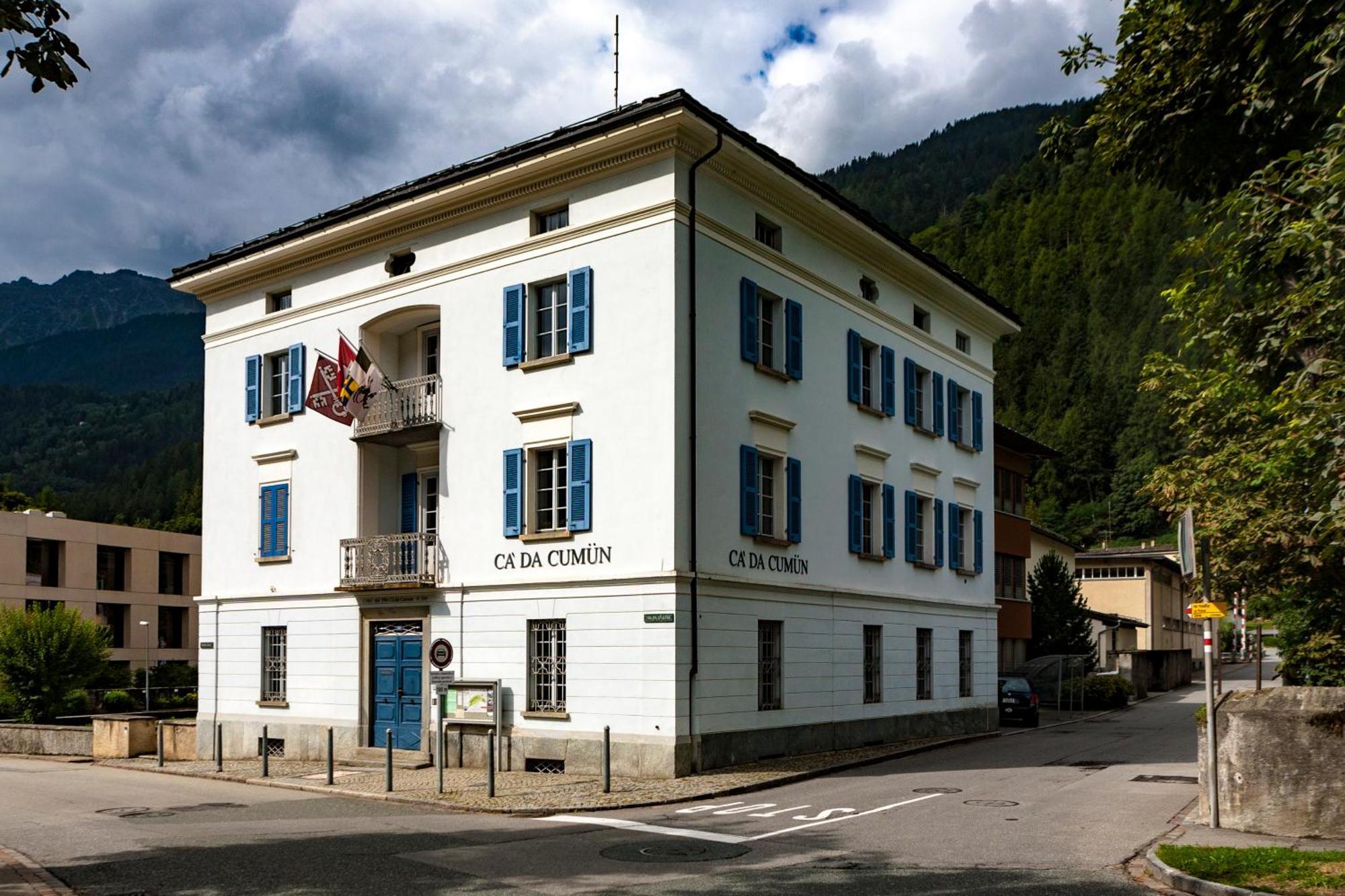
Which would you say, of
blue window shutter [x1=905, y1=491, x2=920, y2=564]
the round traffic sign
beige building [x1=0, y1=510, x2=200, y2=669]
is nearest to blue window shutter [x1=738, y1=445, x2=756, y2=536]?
the round traffic sign

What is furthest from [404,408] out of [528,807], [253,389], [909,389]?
[909,389]

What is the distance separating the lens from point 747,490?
23500mm

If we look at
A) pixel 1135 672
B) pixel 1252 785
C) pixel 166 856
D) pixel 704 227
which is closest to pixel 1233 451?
pixel 1252 785

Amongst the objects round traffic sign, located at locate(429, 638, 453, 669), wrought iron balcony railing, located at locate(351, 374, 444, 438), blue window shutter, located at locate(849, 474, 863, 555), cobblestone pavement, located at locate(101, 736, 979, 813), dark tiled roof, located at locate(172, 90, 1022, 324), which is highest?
dark tiled roof, located at locate(172, 90, 1022, 324)

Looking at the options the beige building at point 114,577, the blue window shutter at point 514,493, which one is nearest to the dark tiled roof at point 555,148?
the blue window shutter at point 514,493

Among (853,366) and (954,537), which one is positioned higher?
(853,366)

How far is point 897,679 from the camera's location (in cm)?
2914

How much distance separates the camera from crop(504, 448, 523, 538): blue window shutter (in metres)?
23.5

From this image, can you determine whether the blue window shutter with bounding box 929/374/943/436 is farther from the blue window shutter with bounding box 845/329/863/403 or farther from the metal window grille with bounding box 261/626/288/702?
the metal window grille with bounding box 261/626/288/702

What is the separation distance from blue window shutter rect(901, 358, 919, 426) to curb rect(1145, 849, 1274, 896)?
18.8 metres

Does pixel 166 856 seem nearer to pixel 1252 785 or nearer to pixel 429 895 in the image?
pixel 429 895

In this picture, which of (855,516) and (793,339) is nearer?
(793,339)

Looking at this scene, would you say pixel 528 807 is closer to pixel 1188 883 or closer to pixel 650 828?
pixel 650 828

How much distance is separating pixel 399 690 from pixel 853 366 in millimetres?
11753
